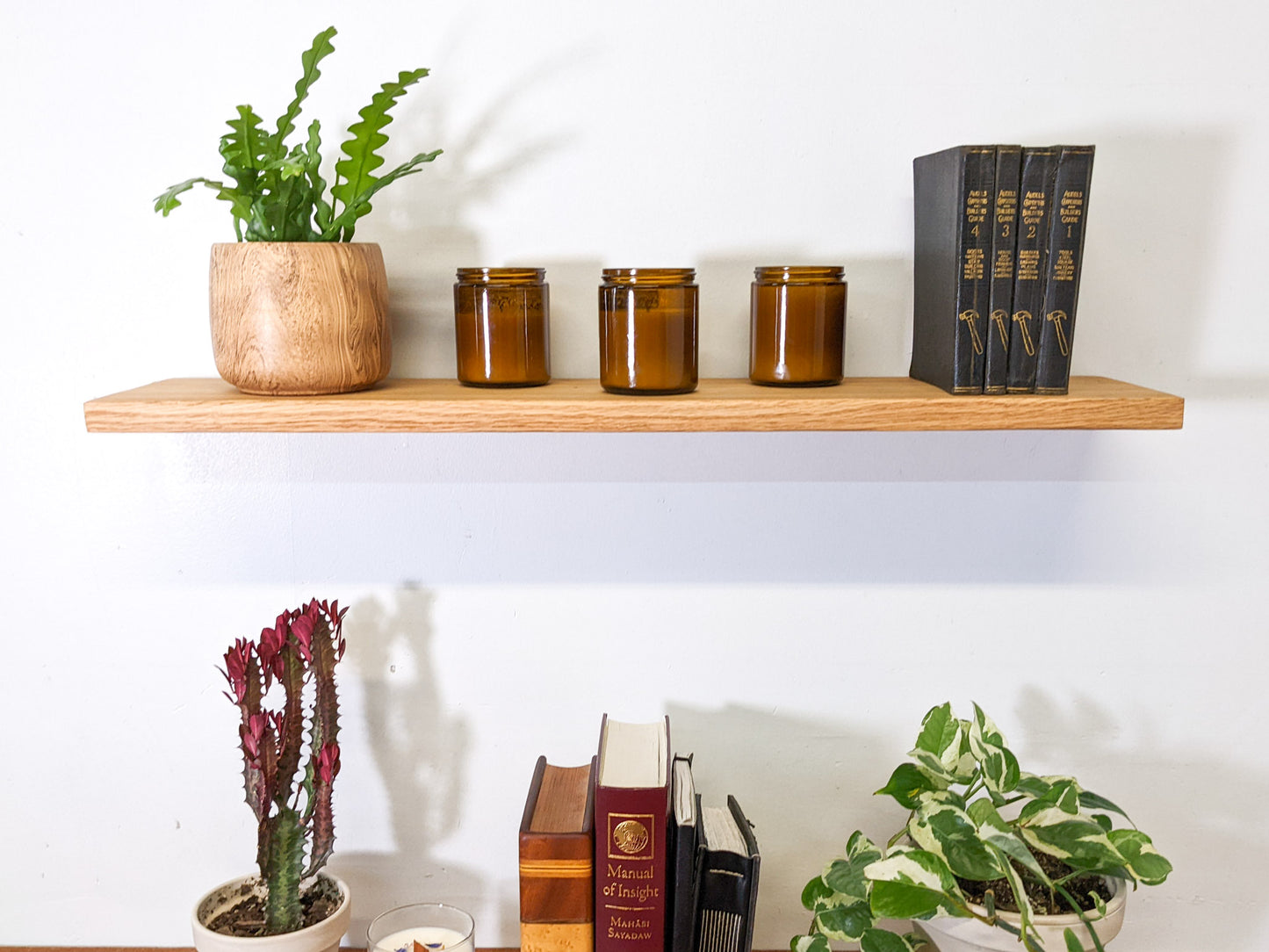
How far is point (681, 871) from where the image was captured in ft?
2.89

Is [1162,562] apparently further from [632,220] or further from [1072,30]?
[632,220]

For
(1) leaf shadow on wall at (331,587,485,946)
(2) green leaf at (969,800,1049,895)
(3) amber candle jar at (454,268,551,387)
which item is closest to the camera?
(2) green leaf at (969,800,1049,895)

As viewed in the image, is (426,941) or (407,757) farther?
(407,757)

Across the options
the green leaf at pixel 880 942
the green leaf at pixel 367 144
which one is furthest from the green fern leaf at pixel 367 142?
the green leaf at pixel 880 942

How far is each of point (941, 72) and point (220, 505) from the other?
873 millimetres

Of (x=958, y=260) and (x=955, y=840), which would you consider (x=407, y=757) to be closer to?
(x=955, y=840)

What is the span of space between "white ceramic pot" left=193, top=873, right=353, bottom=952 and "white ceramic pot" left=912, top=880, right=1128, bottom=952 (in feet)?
1.84

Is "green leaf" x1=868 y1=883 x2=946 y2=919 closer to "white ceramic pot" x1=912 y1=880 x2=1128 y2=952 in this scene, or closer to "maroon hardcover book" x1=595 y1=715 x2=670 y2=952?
"white ceramic pot" x1=912 y1=880 x2=1128 y2=952

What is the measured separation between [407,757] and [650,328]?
1.83ft

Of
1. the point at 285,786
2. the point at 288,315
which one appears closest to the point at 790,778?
the point at 285,786

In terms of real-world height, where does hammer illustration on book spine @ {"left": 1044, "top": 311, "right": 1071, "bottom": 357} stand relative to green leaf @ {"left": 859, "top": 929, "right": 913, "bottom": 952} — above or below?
above

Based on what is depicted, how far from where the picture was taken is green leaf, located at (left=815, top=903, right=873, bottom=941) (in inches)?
34.1

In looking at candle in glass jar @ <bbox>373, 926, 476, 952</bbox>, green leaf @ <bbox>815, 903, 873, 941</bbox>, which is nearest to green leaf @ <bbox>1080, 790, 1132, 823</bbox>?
green leaf @ <bbox>815, 903, 873, 941</bbox>

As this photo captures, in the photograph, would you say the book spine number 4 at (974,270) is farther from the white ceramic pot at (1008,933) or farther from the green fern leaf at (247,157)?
the green fern leaf at (247,157)
